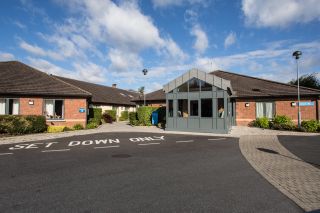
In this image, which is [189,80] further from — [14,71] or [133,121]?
[14,71]

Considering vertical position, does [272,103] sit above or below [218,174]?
above

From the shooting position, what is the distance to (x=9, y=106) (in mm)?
17969

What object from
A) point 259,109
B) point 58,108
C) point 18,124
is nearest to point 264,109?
point 259,109

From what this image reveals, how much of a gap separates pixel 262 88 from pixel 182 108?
30.9 feet

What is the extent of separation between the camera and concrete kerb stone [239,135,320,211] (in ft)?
14.9

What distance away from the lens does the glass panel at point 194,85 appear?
1700cm

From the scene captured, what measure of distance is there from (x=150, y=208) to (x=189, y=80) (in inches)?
555

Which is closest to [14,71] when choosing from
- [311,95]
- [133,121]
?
[133,121]

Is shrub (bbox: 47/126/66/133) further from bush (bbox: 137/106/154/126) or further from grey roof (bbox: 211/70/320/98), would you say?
grey roof (bbox: 211/70/320/98)

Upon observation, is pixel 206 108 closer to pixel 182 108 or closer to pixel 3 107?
pixel 182 108

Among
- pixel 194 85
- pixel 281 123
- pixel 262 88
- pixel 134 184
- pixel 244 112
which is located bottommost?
pixel 134 184

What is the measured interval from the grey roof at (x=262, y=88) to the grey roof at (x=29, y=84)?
15335 millimetres

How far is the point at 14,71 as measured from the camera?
824 inches

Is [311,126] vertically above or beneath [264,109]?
beneath
